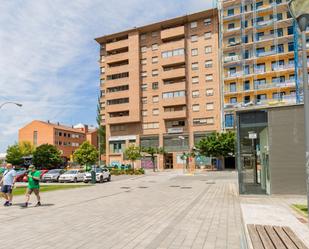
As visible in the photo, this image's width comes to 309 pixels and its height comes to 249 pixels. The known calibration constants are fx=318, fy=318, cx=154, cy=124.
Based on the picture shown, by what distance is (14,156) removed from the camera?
72125 millimetres

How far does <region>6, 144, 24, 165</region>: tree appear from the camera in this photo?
71.2 m

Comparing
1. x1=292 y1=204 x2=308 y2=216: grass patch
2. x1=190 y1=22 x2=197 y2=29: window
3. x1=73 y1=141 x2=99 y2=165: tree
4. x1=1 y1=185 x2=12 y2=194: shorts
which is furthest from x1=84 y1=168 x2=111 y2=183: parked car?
x1=190 y1=22 x2=197 y2=29: window

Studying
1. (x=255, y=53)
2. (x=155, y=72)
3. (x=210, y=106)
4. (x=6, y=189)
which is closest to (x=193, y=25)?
(x=155, y=72)

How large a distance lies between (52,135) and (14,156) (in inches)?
Answer: 621

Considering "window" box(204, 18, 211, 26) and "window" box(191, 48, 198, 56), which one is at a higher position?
"window" box(204, 18, 211, 26)

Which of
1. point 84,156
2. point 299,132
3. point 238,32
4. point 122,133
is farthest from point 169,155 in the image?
point 299,132

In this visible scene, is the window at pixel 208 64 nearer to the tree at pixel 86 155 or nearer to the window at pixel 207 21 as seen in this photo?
the window at pixel 207 21

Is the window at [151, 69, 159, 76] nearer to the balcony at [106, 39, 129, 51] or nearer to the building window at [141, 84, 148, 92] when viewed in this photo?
the building window at [141, 84, 148, 92]

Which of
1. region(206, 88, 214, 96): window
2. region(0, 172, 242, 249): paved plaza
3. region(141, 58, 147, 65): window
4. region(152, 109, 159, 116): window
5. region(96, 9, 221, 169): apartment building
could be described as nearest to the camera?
region(0, 172, 242, 249): paved plaza

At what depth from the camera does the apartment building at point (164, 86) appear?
190 feet

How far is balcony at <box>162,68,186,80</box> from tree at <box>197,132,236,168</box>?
50.4 feet

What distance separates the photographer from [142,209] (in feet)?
39.8

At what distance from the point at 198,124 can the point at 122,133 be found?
1635 cm

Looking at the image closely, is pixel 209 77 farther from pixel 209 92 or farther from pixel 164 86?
pixel 164 86
